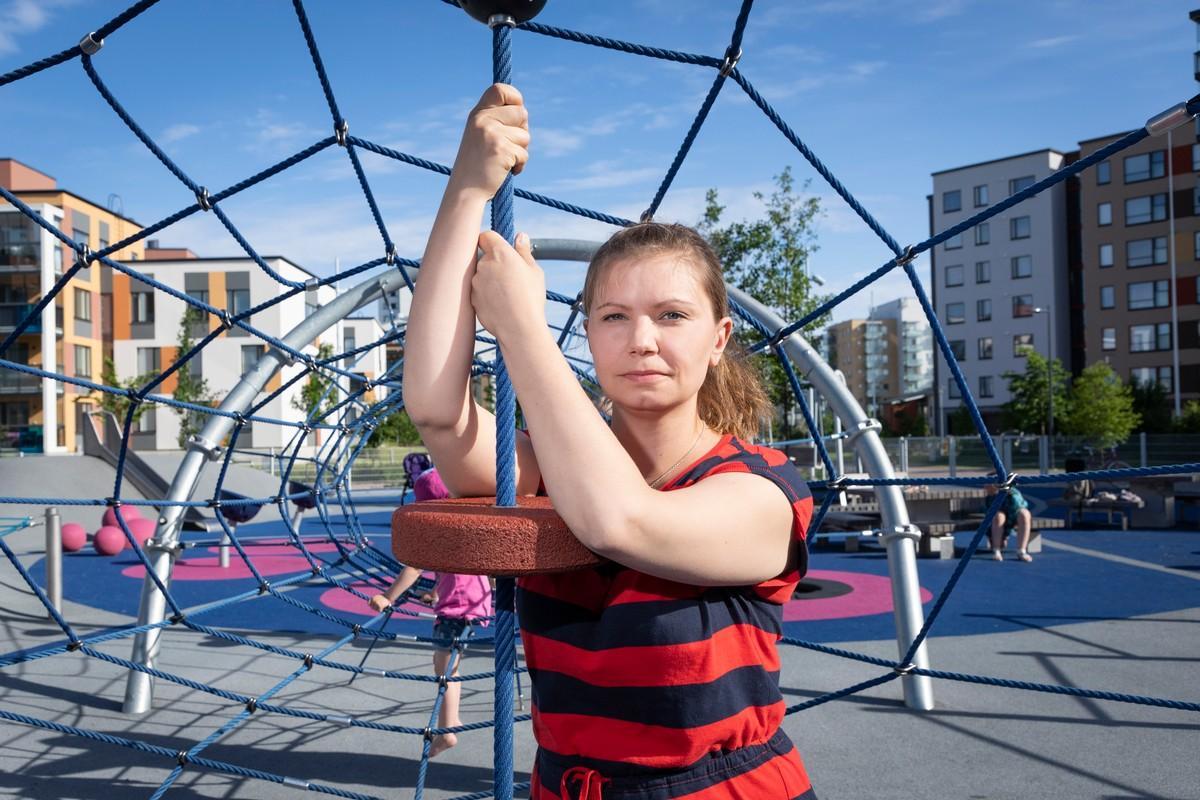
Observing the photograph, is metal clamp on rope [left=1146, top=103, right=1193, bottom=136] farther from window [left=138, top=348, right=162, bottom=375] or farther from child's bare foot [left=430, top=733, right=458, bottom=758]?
window [left=138, top=348, right=162, bottom=375]

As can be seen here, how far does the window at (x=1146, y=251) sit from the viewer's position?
4169cm

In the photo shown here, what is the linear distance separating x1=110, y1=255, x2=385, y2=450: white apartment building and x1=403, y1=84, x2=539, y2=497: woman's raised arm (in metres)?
38.8

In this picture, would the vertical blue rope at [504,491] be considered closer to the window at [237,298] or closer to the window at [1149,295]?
the window at [237,298]

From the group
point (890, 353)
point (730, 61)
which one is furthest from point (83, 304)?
point (890, 353)

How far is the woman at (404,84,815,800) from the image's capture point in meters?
1.01

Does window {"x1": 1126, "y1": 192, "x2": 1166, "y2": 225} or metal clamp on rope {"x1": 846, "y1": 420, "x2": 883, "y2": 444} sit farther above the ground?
window {"x1": 1126, "y1": 192, "x2": 1166, "y2": 225}

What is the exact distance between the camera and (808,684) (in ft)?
19.8

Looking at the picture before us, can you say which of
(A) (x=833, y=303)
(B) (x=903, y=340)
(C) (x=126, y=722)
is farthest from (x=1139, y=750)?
(B) (x=903, y=340)

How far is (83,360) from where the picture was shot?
41.0m

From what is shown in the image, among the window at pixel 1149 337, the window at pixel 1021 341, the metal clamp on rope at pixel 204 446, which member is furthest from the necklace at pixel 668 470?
Result: the window at pixel 1021 341

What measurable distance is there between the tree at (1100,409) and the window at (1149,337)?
652 cm

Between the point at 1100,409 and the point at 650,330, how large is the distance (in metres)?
37.7

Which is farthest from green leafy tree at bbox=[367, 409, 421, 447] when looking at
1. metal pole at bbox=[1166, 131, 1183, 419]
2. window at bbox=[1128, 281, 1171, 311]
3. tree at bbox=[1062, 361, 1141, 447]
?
window at bbox=[1128, 281, 1171, 311]

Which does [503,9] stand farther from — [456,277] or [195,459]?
[195,459]
